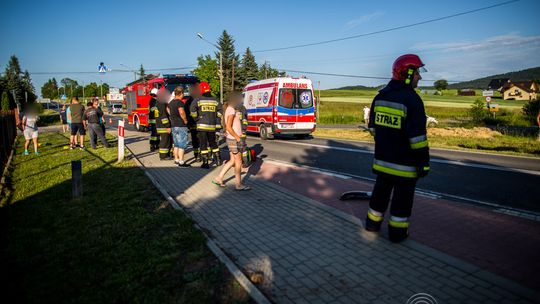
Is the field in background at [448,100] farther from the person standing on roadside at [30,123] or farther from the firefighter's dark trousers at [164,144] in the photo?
the person standing on roadside at [30,123]

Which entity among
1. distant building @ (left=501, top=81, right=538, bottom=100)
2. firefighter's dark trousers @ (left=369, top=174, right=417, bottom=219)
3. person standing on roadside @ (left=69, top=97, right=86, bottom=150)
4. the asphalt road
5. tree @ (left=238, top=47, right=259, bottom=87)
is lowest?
the asphalt road

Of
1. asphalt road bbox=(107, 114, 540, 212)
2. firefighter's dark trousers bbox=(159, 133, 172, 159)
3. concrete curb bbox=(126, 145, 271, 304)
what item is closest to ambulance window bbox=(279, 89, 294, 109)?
asphalt road bbox=(107, 114, 540, 212)

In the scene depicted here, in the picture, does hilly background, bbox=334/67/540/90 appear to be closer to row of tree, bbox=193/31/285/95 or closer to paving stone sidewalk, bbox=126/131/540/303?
row of tree, bbox=193/31/285/95

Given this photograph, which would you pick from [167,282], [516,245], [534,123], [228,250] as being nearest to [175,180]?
[228,250]

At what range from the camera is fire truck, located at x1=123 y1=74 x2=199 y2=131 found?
17875mm

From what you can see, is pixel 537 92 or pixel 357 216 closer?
pixel 357 216

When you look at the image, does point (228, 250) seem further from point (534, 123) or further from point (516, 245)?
point (534, 123)

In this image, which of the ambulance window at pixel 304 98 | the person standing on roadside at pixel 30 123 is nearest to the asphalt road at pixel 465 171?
the ambulance window at pixel 304 98

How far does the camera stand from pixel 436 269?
11.7 ft

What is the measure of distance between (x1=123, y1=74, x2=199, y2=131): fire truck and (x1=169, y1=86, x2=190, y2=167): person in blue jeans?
26.7ft

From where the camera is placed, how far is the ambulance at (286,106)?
55.0 feet

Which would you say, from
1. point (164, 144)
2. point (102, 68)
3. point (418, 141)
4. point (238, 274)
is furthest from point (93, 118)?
point (102, 68)

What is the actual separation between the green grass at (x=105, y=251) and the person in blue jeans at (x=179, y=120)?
269cm

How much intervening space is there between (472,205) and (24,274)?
20.8 ft
